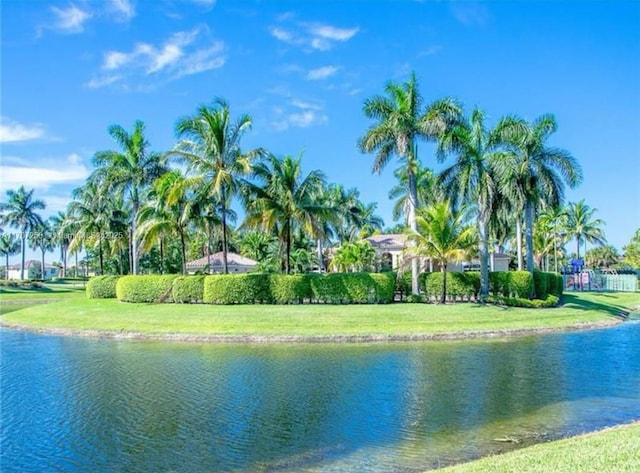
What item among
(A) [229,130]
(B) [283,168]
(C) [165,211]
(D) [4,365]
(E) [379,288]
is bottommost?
(D) [4,365]

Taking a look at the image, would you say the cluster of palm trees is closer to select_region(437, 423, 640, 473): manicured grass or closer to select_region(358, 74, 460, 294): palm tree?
select_region(358, 74, 460, 294): palm tree

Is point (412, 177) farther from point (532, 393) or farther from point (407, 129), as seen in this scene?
point (532, 393)

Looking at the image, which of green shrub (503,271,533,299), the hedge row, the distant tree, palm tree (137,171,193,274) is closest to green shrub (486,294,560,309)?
green shrub (503,271,533,299)

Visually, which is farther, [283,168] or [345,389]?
[283,168]

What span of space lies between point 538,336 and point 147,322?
19.9 meters

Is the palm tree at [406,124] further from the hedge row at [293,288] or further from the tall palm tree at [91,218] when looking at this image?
the tall palm tree at [91,218]

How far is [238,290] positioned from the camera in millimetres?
32250

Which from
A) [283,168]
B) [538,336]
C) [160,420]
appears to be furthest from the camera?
[283,168]

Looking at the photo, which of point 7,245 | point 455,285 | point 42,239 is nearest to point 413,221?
point 455,285

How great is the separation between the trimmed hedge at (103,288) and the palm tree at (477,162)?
25335 mm

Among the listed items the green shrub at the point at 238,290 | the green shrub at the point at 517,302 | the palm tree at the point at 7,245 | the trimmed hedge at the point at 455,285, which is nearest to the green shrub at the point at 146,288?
the green shrub at the point at 238,290

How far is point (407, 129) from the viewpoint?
35.0 m

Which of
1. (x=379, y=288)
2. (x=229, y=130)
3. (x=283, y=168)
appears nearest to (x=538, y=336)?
(x=379, y=288)

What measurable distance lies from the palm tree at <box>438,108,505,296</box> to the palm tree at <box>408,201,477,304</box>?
8.04 feet
